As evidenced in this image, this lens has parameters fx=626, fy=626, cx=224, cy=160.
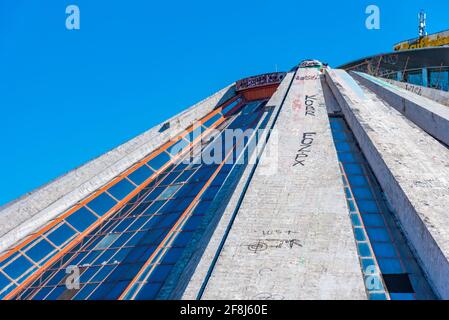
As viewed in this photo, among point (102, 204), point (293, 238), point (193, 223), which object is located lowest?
point (193, 223)

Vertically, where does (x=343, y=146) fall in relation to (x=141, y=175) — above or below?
above

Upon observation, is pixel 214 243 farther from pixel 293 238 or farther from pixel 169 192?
pixel 169 192

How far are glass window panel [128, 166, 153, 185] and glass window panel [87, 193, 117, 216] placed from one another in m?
1.01

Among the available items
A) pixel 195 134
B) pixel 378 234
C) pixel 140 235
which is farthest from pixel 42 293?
pixel 195 134

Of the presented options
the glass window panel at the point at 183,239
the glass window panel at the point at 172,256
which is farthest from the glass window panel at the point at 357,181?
the glass window panel at the point at 172,256

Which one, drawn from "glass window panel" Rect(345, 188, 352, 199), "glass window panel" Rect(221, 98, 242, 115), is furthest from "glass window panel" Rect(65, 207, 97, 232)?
"glass window panel" Rect(221, 98, 242, 115)

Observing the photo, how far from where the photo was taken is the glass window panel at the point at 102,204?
47.6ft

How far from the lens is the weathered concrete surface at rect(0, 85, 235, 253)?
45.4 feet

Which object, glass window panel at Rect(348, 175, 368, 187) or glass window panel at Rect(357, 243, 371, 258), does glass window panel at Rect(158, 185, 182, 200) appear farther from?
glass window panel at Rect(357, 243, 371, 258)

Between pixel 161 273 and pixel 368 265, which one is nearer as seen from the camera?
pixel 368 265

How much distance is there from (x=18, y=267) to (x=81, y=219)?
206 centimetres

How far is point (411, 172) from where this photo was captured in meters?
10.9
